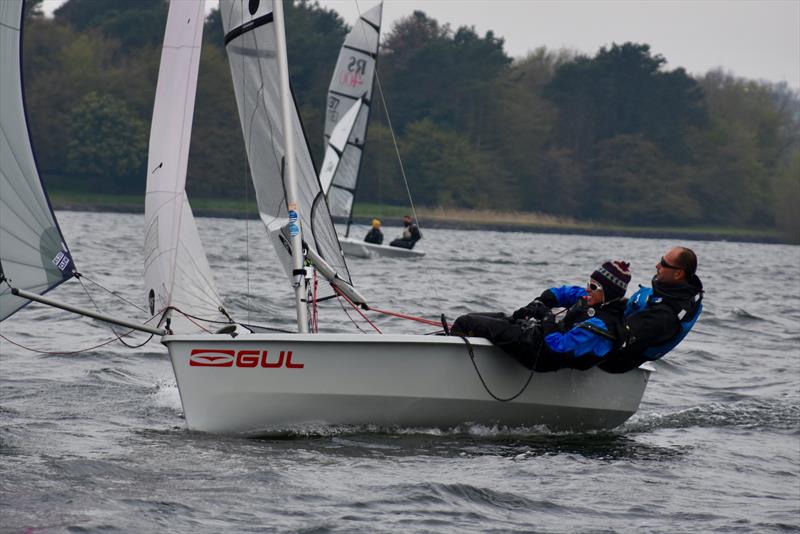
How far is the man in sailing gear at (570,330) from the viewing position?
6.57m

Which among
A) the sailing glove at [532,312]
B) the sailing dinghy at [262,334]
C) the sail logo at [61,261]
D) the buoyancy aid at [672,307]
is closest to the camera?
the sailing dinghy at [262,334]

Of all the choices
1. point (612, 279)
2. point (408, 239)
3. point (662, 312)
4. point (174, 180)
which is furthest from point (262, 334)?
point (408, 239)

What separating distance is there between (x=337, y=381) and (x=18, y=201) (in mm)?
1867

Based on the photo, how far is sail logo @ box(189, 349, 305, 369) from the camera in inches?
251

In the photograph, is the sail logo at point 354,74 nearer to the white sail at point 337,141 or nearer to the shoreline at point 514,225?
the white sail at point 337,141

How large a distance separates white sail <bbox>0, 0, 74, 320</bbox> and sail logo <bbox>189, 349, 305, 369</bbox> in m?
0.84

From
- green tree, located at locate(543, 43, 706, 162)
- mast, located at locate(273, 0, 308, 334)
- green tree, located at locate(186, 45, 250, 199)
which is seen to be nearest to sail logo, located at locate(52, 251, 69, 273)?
mast, located at locate(273, 0, 308, 334)

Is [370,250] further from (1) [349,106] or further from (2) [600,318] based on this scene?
(2) [600,318]

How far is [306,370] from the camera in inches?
255

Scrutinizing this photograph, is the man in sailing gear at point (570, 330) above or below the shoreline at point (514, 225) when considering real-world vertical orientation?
above

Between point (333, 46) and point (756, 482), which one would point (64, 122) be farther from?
point (756, 482)

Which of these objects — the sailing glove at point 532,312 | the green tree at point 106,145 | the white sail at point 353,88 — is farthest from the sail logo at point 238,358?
the green tree at point 106,145

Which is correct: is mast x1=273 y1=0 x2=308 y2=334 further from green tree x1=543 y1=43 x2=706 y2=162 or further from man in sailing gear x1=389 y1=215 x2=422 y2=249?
green tree x1=543 y1=43 x2=706 y2=162

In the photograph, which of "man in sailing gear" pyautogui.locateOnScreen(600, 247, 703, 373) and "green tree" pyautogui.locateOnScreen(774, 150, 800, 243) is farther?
"green tree" pyautogui.locateOnScreen(774, 150, 800, 243)
